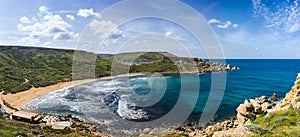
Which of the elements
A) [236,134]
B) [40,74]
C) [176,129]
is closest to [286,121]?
[236,134]

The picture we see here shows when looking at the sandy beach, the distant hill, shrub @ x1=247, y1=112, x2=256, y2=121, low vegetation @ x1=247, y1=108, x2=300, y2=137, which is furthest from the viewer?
the distant hill

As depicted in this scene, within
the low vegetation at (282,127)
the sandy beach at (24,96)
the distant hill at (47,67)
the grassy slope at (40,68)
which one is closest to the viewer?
the low vegetation at (282,127)

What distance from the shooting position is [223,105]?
37312 mm

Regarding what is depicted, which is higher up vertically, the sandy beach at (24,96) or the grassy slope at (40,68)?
the grassy slope at (40,68)

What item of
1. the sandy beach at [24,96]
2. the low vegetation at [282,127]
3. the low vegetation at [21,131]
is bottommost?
the sandy beach at [24,96]

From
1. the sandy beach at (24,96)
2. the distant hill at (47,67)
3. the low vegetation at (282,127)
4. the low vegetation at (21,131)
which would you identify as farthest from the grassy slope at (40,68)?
the low vegetation at (282,127)

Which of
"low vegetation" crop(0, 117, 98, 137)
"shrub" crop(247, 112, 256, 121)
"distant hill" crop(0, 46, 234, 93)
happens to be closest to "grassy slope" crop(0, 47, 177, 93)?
"distant hill" crop(0, 46, 234, 93)

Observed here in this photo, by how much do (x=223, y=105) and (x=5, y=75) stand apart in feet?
200

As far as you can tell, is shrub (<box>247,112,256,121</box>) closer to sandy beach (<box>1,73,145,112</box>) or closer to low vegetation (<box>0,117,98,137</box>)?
low vegetation (<box>0,117,98,137</box>)

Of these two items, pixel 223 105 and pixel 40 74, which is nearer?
pixel 223 105

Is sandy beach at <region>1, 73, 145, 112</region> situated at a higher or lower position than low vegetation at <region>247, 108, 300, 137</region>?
lower

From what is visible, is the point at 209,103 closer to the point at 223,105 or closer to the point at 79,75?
the point at 223,105

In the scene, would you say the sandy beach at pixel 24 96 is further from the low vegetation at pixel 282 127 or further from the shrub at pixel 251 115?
the low vegetation at pixel 282 127

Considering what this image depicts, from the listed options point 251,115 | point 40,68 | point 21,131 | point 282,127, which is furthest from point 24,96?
point 282,127
